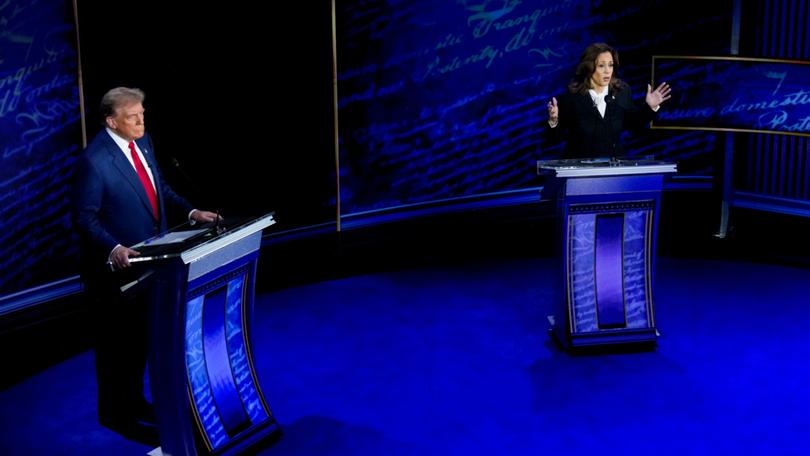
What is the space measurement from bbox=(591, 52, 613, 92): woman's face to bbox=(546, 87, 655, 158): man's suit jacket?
83mm

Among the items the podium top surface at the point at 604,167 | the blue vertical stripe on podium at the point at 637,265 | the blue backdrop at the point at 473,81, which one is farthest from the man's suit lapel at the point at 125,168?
the blue backdrop at the point at 473,81

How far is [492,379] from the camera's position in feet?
13.9

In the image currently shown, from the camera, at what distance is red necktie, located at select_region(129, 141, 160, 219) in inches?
130

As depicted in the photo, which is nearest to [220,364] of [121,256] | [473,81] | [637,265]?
[121,256]

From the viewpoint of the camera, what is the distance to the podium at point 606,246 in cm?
419

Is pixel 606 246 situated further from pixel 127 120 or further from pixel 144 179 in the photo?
pixel 127 120

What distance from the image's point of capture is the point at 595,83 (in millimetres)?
4594

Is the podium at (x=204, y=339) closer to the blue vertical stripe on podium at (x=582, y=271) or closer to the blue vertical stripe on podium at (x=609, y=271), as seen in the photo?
the blue vertical stripe on podium at (x=582, y=271)

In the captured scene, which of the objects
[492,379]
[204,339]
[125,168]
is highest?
[125,168]

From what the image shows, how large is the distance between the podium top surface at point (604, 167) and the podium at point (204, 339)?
152 centimetres

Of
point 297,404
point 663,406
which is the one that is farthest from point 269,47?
point 663,406

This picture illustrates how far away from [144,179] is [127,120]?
0.82 ft

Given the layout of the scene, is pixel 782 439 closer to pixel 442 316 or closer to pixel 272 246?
pixel 442 316

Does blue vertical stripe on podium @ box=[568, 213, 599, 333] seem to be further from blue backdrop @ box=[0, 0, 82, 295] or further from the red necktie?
blue backdrop @ box=[0, 0, 82, 295]
